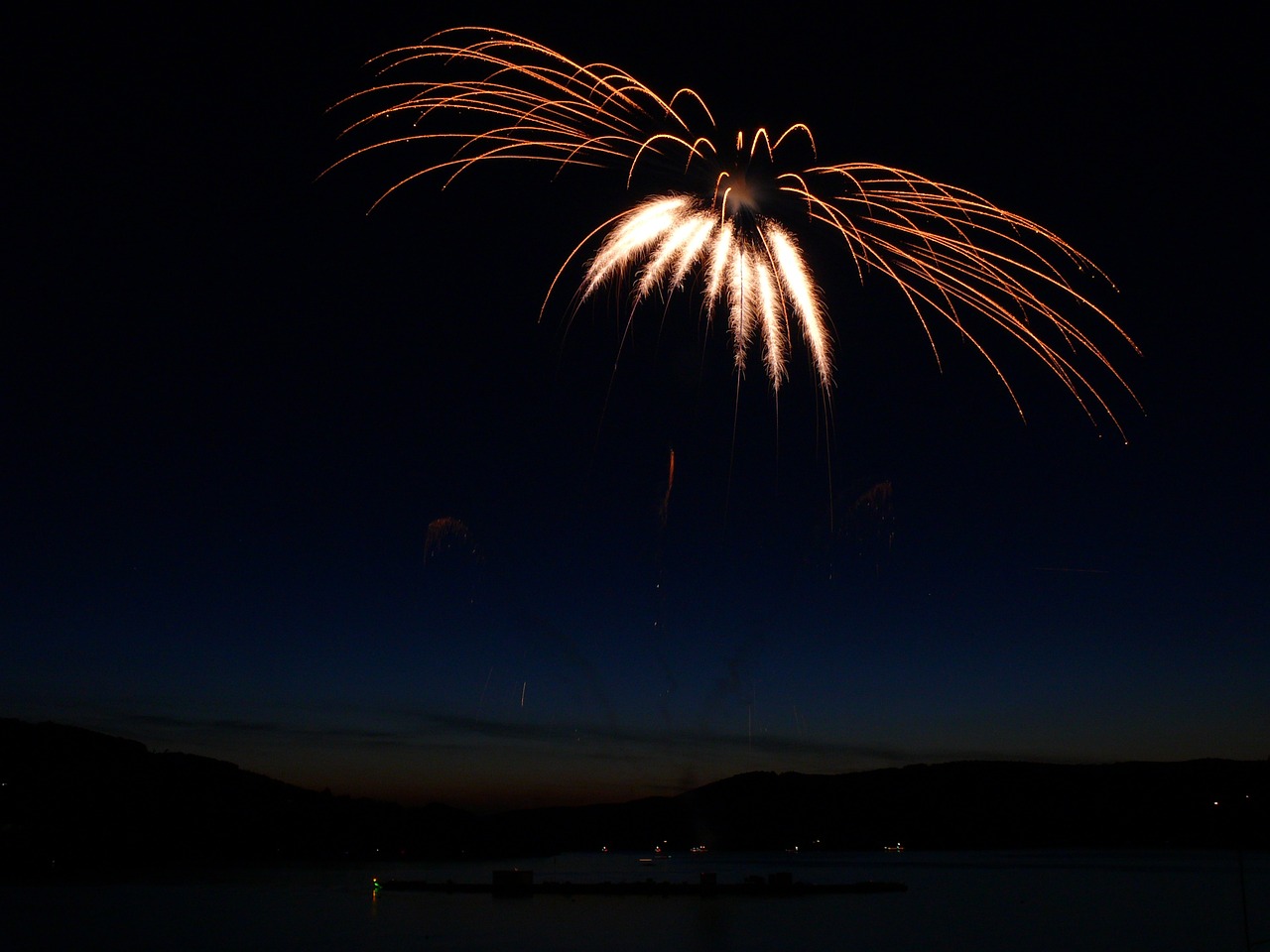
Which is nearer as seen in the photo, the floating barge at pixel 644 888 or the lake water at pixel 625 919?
the lake water at pixel 625 919

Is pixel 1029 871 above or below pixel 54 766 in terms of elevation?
below

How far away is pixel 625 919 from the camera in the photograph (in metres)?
63.6

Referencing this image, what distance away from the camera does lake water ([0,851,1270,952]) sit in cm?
5506

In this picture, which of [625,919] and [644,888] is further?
[644,888]

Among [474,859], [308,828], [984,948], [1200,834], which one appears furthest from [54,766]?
[1200,834]

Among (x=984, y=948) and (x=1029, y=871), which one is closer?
(x=984, y=948)

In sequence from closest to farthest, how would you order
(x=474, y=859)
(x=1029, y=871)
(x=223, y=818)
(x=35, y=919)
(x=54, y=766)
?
(x=35, y=919)
(x=1029, y=871)
(x=54, y=766)
(x=223, y=818)
(x=474, y=859)

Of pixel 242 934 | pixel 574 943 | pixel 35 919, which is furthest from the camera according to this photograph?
pixel 35 919

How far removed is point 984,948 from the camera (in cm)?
5488

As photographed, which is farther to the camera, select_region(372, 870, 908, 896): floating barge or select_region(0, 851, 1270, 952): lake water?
select_region(372, 870, 908, 896): floating barge

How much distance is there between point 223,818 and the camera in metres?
163

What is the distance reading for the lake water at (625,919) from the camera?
55.1 metres

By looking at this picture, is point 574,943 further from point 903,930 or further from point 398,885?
point 398,885

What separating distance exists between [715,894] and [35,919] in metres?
44.7
